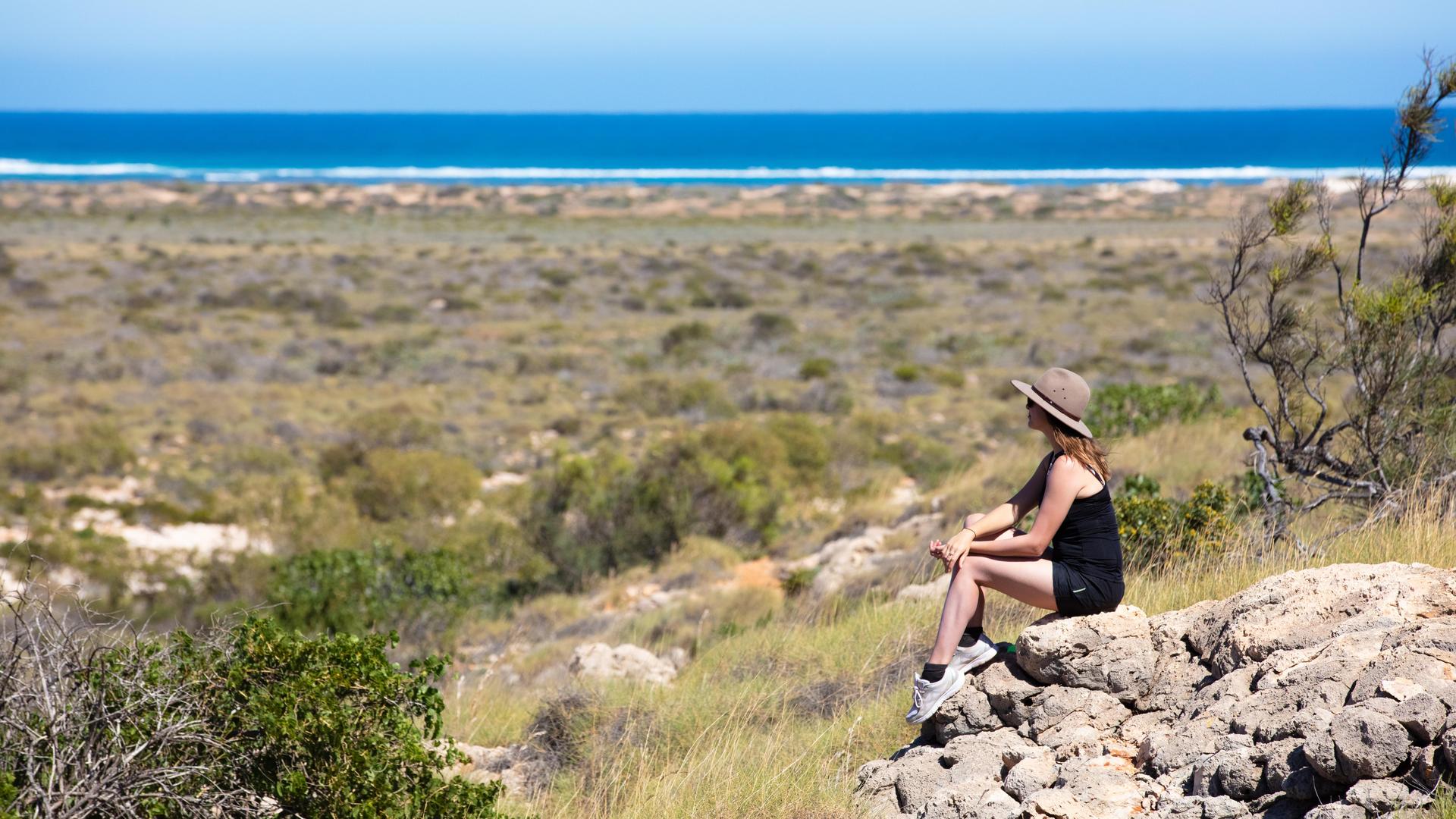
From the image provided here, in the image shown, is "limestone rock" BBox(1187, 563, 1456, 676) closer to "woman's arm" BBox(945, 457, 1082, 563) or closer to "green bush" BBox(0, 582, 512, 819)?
"woman's arm" BBox(945, 457, 1082, 563)

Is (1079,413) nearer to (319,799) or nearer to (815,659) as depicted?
(815,659)

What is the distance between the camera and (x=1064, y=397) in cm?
434

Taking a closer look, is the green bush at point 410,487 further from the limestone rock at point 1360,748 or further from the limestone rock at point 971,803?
the limestone rock at point 1360,748

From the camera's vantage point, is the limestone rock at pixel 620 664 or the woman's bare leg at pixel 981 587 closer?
the woman's bare leg at pixel 981 587

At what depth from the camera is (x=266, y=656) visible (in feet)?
12.0

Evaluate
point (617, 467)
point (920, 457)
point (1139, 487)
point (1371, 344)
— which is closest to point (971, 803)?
point (1371, 344)

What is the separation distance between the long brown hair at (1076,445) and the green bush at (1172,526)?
1788 mm

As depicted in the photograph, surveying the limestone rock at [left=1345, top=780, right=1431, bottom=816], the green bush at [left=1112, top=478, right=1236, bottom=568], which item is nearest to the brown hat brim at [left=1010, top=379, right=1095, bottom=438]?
the limestone rock at [left=1345, top=780, right=1431, bottom=816]

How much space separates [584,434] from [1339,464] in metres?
12.1

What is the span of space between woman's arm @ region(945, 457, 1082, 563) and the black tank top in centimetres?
5

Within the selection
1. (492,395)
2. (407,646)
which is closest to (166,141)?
(492,395)

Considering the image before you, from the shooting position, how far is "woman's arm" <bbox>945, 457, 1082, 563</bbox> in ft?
13.9

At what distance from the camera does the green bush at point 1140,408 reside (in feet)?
40.3

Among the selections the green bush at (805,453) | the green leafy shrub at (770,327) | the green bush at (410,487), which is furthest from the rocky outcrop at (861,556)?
the green leafy shrub at (770,327)
